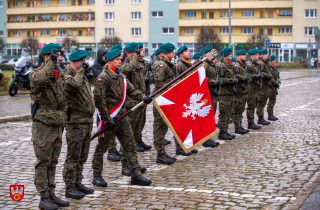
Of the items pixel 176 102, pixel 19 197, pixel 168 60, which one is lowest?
pixel 19 197

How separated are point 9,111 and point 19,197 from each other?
9946 millimetres

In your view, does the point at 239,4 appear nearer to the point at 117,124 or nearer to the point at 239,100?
the point at 239,100

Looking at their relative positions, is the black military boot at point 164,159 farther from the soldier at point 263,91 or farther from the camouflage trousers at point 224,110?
the soldier at point 263,91

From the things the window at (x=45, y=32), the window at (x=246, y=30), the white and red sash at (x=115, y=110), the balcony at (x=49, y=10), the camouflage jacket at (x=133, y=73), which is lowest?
the white and red sash at (x=115, y=110)

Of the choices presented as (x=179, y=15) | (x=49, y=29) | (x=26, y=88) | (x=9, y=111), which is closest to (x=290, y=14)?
(x=179, y=15)

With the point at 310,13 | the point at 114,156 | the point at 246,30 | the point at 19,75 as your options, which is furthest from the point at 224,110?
the point at 246,30

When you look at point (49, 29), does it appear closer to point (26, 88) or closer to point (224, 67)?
point (26, 88)

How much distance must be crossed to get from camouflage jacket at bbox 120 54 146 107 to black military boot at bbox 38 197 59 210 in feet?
10.5

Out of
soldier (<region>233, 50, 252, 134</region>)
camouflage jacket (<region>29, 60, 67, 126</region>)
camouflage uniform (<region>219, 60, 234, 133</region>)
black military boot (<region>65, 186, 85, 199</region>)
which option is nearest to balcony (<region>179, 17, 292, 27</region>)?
soldier (<region>233, 50, 252, 134</region>)

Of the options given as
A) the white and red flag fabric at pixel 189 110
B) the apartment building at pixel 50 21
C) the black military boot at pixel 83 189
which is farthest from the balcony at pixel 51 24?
the black military boot at pixel 83 189

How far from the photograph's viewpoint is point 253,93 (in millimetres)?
12344

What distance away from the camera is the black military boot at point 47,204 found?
5.41 m

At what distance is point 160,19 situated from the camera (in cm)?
7312

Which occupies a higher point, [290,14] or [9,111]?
[290,14]
